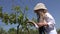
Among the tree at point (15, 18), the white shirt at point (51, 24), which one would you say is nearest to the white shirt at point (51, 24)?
the white shirt at point (51, 24)

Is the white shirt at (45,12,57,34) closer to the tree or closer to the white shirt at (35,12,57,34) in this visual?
the white shirt at (35,12,57,34)

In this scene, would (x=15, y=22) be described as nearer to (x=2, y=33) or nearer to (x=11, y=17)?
(x=11, y=17)

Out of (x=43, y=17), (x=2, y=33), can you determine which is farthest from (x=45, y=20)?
(x=2, y=33)

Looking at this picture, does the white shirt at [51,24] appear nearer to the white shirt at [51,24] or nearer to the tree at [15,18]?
the white shirt at [51,24]

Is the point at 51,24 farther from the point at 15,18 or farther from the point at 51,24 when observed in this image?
the point at 15,18

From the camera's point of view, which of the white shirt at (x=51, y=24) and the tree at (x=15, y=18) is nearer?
the white shirt at (x=51, y=24)

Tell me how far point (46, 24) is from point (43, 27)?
65 mm

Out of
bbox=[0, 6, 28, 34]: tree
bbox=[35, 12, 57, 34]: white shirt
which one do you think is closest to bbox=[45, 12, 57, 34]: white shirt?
bbox=[35, 12, 57, 34]: white shirt

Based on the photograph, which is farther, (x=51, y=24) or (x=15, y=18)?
(x=15, y=18)

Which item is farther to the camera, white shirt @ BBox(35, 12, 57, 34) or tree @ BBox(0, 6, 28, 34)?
tree @ BBox(0, 6, 28, 34)

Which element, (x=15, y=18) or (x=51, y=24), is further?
(x=15, y=18)

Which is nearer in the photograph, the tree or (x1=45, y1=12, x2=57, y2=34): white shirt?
(x1=45, y1=12, x2=57, y2=34): white shirt

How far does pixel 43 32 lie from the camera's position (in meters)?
3.13

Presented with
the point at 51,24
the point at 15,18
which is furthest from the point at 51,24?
the point at 15,18
